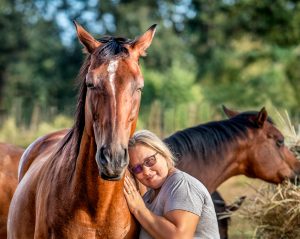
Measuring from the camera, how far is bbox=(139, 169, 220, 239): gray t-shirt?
380 centimetres

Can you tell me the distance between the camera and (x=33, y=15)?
105ft

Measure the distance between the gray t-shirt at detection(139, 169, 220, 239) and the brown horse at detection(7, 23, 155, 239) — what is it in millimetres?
207

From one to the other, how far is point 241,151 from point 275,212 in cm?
71

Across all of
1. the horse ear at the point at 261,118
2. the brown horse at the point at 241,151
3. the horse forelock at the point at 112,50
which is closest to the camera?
the horse forelock at the point at 112,50

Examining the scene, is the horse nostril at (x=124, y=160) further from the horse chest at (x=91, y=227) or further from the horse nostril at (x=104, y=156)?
the horse chest at (x=91, y=227)

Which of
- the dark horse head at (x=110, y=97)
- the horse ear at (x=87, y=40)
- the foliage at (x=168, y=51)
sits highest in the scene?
the horse ear at (x=87, y=40)

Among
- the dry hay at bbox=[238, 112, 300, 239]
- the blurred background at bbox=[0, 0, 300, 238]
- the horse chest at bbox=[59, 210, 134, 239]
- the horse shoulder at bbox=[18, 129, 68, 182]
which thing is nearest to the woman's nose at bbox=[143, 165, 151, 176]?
the horse chest at bbox=[59, 210, 134, 239]

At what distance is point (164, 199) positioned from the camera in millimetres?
3912

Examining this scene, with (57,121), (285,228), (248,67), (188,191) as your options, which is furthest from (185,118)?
(188,191)

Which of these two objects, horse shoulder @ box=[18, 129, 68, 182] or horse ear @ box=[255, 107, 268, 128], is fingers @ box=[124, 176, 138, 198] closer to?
horse shoulder @ box=[18, 129, 68, 182]

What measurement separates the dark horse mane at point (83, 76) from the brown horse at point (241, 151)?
256 cm

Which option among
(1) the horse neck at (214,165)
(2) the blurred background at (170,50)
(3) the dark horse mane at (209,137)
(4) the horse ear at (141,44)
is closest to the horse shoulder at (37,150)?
(3) the dark horse mane at (209,137)

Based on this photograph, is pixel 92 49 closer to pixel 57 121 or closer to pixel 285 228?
pixel 285 228

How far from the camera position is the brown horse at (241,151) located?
6387 millimetres
